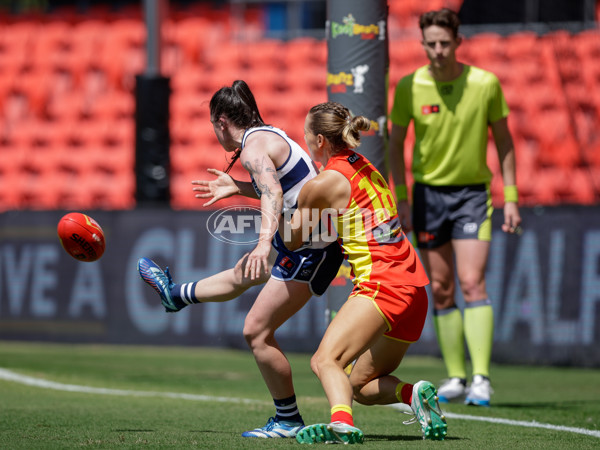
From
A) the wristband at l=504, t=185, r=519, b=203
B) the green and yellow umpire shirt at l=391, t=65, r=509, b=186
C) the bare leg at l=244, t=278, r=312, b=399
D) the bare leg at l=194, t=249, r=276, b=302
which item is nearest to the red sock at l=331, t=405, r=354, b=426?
the bare leg at l=244, t=278, r=312, b=399

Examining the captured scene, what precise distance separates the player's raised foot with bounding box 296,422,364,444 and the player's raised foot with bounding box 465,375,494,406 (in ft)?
7.71

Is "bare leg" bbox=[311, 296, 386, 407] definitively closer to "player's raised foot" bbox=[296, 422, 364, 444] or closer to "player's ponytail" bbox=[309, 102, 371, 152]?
"player's raised foot" bbox=[296, 422, 364, 444]

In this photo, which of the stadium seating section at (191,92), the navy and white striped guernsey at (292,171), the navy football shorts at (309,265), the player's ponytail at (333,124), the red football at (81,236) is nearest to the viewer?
the player's ponytail at (333,124)

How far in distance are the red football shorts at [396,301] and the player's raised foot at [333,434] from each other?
562 millimetres

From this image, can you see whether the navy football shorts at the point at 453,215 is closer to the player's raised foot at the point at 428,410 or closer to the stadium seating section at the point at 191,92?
the player's raised foot at the point at 428,410

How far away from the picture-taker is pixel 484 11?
49.1 feet

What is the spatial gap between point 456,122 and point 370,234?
2483mm

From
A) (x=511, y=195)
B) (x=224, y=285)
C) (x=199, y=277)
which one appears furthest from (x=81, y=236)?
(x=199, y=277)

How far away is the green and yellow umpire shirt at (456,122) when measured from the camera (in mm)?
7191

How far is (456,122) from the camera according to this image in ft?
23.7

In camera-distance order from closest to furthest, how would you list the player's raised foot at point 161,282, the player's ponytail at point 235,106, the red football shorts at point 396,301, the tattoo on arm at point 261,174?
the red football shorts at point 396,301 < the tattoo on arm at point 261,174 < the player's ponytail at point 235,106 < the player's raised foot at point 161,282

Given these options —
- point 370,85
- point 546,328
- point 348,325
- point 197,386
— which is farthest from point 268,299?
point 546,328

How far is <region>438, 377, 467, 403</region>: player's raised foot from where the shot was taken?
6996 millimetres

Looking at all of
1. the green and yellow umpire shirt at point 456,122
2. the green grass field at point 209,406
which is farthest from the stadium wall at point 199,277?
the green and yellow umpire shirt at point 456,122
